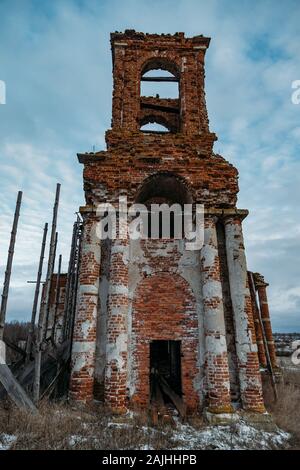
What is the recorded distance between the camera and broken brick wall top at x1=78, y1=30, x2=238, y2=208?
26.9ft

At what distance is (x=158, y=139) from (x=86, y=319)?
532cm

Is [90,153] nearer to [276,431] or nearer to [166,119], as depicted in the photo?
[166,119]

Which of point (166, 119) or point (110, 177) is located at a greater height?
point (166, 119)

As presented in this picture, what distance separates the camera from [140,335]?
282 inches

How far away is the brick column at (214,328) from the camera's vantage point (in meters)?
6.46

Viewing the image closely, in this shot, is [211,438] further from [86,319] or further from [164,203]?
[164,203]

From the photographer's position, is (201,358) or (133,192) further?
(133,192)

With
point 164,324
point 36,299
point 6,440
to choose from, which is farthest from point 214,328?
point 36,299

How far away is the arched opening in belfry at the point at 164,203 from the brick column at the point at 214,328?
1.39 metres

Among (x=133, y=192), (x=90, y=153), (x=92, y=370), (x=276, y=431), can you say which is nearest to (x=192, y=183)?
(x=133, y=192)

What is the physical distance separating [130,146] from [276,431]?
24.6 feet

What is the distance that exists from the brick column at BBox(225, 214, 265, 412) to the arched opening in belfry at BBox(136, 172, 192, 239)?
159 centimetres
